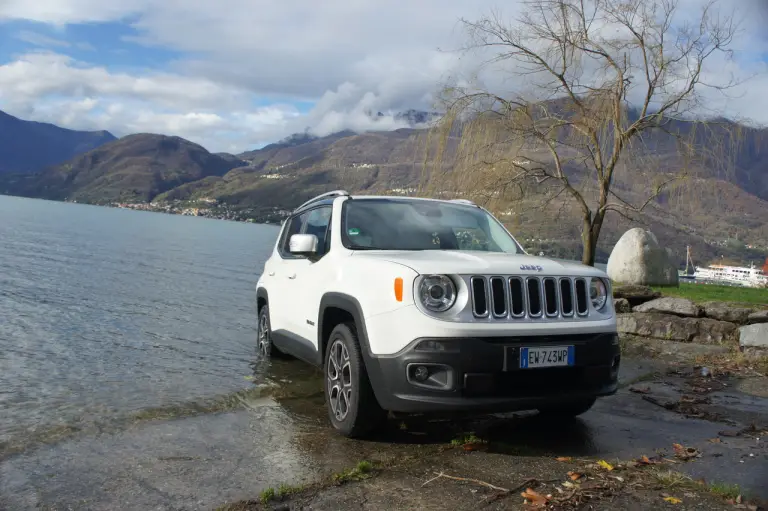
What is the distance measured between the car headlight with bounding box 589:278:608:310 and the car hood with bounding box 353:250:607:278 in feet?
0.26

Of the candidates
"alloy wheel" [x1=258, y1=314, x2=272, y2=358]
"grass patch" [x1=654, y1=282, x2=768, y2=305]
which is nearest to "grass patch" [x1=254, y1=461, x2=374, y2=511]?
"alloy wheel" [x1=258, y1=314, x2=272, y2=358]

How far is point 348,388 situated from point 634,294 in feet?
28.1

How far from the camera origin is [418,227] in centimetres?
603

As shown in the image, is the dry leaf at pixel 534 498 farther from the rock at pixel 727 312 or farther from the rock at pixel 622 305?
the rock at pixel 622 305

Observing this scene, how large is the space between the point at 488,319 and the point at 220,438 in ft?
8.05

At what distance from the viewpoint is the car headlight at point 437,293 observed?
4.55 metres

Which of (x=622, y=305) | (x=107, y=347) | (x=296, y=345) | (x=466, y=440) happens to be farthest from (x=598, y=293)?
(x=107, y=347)

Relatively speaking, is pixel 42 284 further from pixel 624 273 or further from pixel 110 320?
pixel 624 273

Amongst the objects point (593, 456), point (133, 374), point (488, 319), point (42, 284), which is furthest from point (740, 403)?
point (42, 284)

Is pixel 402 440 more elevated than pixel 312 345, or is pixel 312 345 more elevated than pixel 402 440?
pixel 312 345

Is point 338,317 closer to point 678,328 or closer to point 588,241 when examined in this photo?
point 678,328

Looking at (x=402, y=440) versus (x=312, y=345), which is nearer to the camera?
(x=402, y=440)

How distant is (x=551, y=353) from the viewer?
4688 mm

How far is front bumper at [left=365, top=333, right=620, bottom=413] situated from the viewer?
4449 millimetres
